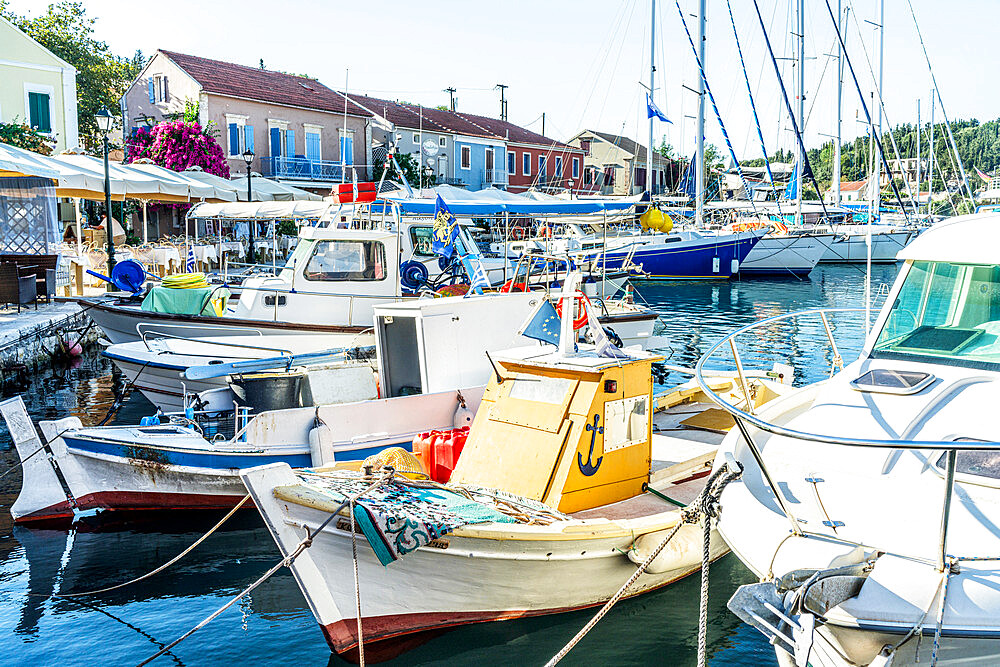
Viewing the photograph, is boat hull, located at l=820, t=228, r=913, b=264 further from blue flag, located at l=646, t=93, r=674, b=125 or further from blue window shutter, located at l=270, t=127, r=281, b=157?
blue window shutter, located at l=270, t=127, r=281, b=157

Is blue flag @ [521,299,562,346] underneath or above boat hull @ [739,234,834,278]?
underneath

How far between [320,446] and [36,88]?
31775 millimetres

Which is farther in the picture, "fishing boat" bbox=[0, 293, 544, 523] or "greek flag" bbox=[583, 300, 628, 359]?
"fishing boat" bbox=[0, 293, 544, 523]

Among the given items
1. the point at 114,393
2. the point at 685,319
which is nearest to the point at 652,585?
the point at 114,393

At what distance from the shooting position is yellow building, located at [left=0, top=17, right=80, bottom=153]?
1303 inches

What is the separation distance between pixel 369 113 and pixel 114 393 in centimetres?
2955

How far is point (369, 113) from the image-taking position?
42344 mm

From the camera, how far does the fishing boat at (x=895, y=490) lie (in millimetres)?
3729

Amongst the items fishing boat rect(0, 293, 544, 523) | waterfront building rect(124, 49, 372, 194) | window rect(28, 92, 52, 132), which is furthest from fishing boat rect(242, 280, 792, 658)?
window rect(28, 92, 52, 132)

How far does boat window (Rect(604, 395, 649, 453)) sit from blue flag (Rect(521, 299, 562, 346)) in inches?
37.6

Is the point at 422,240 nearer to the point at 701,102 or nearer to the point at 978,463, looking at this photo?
the point at 978,463

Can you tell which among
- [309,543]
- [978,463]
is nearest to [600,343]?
[309,543]

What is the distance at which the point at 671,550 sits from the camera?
7.05m

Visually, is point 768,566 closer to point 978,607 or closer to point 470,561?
point 978,607
